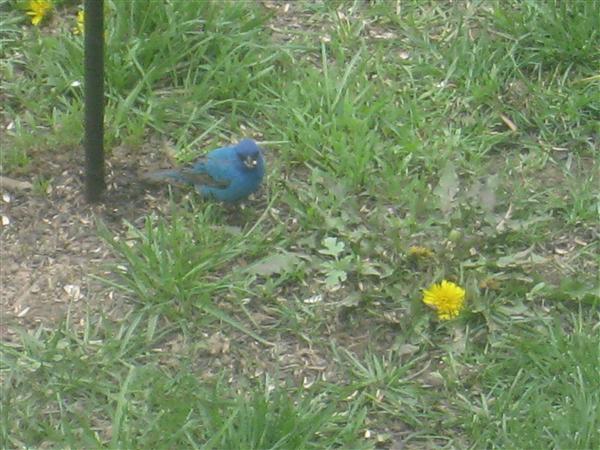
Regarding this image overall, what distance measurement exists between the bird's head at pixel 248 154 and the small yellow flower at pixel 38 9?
102 centimetres

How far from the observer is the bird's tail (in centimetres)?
376

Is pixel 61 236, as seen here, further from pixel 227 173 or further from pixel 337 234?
pixel 337 234

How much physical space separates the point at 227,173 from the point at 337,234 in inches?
14.3

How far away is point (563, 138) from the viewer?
411 cm

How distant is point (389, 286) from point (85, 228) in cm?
90

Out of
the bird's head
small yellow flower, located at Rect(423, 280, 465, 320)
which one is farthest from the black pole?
small yellow flower, located at Rect(423, 280, 465, 320)

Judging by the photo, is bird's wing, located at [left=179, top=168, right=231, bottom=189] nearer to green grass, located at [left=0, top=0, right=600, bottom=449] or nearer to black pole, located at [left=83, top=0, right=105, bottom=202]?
green grass, located at [left=0, top=0, right=600, bottom=449]

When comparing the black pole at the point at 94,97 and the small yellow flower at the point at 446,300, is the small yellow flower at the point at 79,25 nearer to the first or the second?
the black pole at the point at 94,97

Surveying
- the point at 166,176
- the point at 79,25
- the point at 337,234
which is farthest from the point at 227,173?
the point at 79,25

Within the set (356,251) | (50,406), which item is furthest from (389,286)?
(50,406)

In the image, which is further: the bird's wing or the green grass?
the bird's wing

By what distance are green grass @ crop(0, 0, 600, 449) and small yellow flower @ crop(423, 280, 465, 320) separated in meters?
0.03

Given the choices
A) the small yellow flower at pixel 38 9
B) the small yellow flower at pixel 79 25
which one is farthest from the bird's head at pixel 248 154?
the small yellow flower at pixel 38 9

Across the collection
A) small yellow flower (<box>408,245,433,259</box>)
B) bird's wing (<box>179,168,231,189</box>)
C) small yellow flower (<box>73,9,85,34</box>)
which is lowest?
small yellow flower (<box>408,245,433,259</box>)
